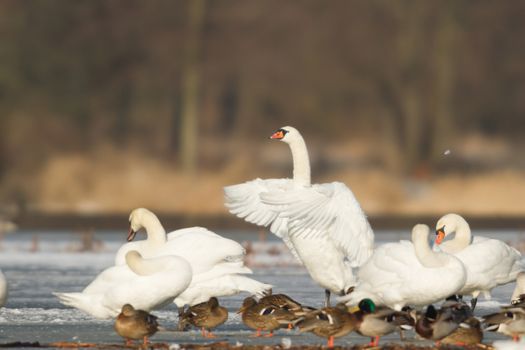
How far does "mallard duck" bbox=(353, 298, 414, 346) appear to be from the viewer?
9.62 metres

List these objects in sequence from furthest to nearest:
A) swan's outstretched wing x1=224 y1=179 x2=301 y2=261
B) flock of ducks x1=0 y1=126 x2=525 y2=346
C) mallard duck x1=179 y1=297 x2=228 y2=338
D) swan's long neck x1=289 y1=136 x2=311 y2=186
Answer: swan's outstretched wing x1=224 y1=179 x2=301 y2=261 < swan's long neck x1=289 y1=136 x2=311 y2=186 < mallard duck x1=179 y1=297 x2=228 y2=338 < flock of ducks x1=0 y1=126 x2=525 y2=346

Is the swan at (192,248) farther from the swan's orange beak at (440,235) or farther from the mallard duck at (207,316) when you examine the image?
the swan's orange beak at (440,235)

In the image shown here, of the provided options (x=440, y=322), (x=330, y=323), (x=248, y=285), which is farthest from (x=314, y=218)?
(x=440, y=322)

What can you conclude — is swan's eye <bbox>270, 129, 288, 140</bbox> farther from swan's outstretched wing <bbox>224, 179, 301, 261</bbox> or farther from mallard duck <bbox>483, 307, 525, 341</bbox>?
mallard duck <bbox>483, 307, 525, 341</bbox>

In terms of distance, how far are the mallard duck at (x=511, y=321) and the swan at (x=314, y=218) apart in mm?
2161

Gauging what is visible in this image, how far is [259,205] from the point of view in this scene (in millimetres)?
12922

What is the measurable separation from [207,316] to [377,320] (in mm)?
1467

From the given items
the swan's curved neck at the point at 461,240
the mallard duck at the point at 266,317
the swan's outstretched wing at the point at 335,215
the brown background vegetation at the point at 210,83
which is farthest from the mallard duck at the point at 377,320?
the brown background vegetation at the point at 210,83

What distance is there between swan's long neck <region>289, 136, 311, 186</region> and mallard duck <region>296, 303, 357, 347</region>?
291 centimetres

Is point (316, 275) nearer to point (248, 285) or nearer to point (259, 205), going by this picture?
point (259, 205)

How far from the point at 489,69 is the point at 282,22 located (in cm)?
986

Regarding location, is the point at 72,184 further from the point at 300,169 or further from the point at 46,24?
the point at 300,169

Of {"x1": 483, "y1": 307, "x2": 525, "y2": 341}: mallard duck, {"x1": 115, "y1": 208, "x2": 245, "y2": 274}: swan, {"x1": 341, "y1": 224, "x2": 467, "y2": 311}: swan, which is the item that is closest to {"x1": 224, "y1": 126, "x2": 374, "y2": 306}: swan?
{"x1": 115, "y1": 208, "x2": 245, "y2": 274}: swan

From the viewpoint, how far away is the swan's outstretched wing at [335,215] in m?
11.9
